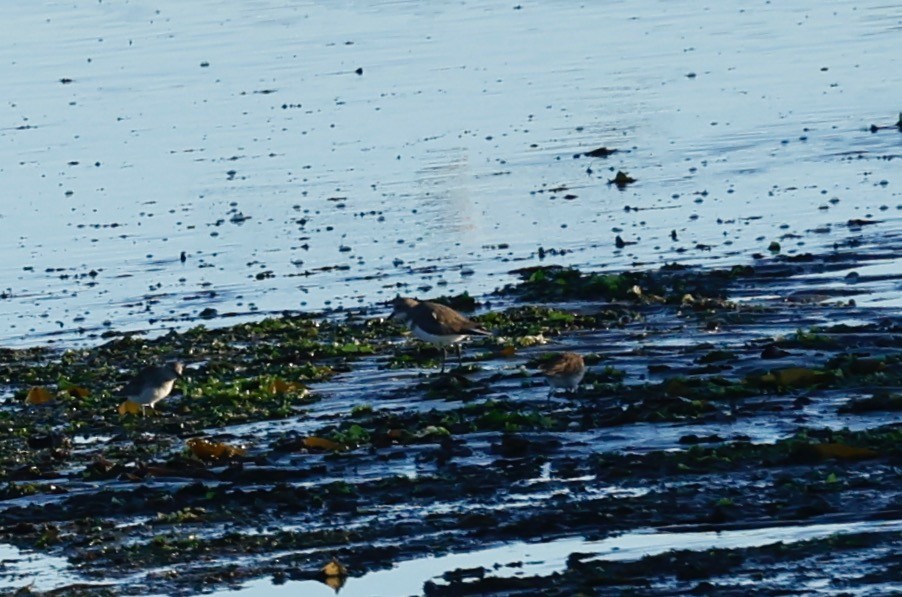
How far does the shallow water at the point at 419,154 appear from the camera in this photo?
23156 mm

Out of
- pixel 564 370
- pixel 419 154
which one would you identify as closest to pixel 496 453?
pixel 564 370

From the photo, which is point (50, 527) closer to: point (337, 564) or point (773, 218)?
point (337, 564)

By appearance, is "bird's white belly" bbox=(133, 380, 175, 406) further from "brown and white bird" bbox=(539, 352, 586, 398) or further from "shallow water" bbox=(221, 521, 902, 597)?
"shallow water" bbox=(221, 521, 902, 597)

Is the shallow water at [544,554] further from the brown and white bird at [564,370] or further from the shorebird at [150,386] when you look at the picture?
the shorebird at [150,386]

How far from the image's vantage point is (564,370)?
14891mm

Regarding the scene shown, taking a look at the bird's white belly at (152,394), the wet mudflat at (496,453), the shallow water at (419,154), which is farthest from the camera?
the shallow water at (419,154)

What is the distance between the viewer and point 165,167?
33.1m

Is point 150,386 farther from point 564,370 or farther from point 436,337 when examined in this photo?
point 564,370

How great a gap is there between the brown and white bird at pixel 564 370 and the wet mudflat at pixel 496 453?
8.3 inches

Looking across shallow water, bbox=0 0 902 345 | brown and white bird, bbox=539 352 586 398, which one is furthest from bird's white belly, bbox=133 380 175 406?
shallow water, bbox=0 0 902 345

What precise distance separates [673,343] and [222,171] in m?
16.2

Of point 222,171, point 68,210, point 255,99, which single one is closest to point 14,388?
point 68,210

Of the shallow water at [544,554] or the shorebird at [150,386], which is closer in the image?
the shallow water at [544,554]

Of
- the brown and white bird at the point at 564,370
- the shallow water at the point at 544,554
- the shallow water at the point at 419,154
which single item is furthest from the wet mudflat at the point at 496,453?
the shallow water at the point at 419,154
